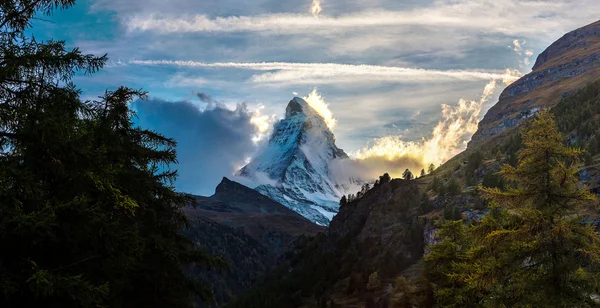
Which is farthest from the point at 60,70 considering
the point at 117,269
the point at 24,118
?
the point at 117,269

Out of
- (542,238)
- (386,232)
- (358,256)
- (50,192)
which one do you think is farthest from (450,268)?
(386,232)

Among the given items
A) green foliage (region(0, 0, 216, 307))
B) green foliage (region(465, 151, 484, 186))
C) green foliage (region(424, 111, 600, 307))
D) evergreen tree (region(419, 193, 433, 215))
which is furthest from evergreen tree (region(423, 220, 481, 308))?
green foliage (region(465, 151, 484, 186))

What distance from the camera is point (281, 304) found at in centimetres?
11094

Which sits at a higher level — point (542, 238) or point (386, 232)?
point (386, 232)

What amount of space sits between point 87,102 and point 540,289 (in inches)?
530

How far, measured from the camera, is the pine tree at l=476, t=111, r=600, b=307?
13.2 metres

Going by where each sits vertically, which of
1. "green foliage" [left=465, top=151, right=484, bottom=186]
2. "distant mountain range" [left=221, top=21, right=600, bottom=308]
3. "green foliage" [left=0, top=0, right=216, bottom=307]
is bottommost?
"green foliage" [left=0, top=0, right=216, bottom=307]

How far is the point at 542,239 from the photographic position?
13.8 metres

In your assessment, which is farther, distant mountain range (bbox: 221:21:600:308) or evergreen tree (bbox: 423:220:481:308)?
distant mountain range (bbox: 221:21:600:308)

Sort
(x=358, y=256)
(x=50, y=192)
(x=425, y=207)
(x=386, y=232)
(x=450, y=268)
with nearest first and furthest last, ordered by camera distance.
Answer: (x=50, y=192), (x=450, y=268), (x=358, y=256), (x=425, y=207), (x=386, y=232)

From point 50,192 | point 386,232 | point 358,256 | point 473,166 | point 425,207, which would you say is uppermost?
point 473,166

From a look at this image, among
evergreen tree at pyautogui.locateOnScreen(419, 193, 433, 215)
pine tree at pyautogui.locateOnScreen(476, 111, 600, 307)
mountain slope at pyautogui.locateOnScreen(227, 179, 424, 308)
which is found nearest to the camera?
pine tree at pyautogui.locateOnScreen(476, 111, 600, 307)

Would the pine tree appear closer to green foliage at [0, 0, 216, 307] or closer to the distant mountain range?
green foliage at [0, 0, 216, 307]

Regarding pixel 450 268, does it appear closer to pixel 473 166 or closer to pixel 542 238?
pixel 542 238
